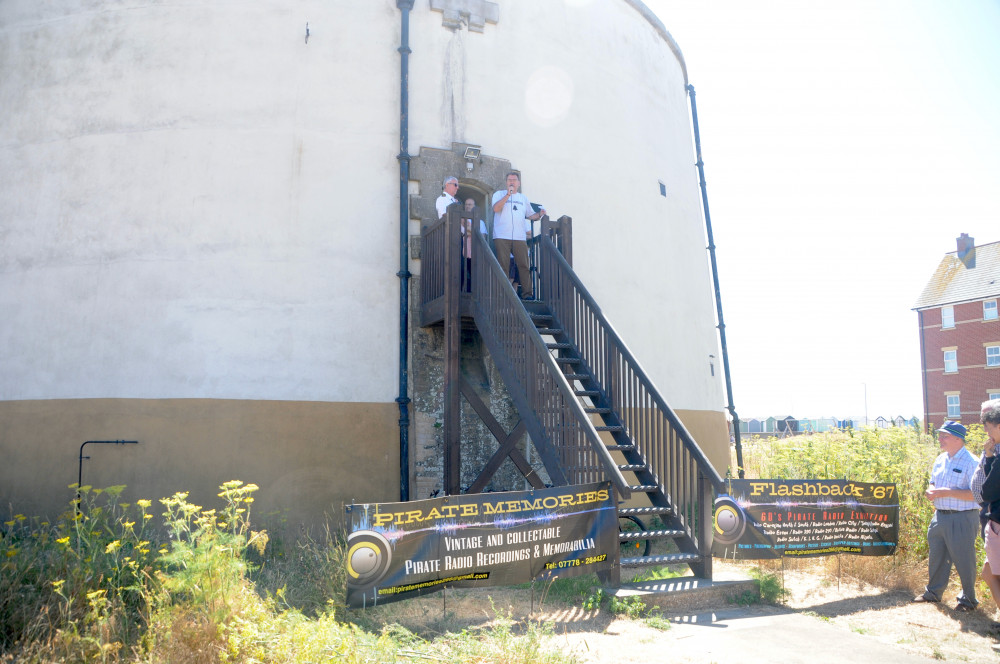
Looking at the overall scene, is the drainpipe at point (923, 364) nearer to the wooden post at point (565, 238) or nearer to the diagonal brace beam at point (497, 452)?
the wooden post at point (565, 238)

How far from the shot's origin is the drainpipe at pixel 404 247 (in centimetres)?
977

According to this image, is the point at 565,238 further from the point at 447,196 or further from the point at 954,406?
the point at 954,406

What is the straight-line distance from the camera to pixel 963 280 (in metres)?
38.2

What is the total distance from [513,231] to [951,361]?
35.7m

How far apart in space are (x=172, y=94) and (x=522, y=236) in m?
5.21

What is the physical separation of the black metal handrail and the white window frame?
35845mm

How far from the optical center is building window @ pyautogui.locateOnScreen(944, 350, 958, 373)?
37.2 meters

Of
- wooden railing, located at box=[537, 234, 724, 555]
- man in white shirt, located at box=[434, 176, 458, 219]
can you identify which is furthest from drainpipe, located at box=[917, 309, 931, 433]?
man in white shirt, located at box=[434, 176, 458, 219]

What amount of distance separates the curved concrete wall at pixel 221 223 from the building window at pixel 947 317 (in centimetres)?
3359

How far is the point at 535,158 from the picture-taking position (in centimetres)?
1156

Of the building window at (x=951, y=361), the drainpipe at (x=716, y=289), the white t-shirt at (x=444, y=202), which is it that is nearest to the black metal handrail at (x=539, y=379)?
the white t-shirt at (x=444, y=202)

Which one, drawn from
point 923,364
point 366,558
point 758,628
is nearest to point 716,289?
point 758,628

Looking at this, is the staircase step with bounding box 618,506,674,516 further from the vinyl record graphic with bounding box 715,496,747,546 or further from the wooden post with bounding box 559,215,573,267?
the wooden post with bounding box 559,215,573,267

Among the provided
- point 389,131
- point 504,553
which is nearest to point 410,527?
point 504,553
